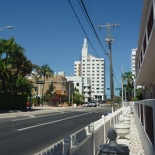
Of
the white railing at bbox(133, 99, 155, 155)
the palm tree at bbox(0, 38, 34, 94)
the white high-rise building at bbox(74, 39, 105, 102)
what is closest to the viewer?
the white railing at bbox(133, 99, 155, 155)

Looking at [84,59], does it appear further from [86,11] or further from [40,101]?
[86,11]

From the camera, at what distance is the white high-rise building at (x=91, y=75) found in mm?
130038

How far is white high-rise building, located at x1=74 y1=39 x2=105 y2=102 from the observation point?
13004cm

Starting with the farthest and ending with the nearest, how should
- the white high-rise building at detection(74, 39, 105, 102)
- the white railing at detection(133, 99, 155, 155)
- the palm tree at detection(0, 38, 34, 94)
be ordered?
the white high-rise building at detection(74, 39, 105, 102) < the palm tree at detection(0, 38, 34, 94) < the white railing at detection(133, 99, 155, 155)

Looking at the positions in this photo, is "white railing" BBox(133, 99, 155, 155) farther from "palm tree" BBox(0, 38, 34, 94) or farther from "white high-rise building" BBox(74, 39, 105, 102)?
"white high-rise building" BBox(74, 39, 105, 102)

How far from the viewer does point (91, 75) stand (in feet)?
490

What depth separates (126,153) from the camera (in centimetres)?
523

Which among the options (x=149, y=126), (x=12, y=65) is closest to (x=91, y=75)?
(x=12, y=65)

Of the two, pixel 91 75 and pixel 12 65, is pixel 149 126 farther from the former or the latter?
pixel 91 75

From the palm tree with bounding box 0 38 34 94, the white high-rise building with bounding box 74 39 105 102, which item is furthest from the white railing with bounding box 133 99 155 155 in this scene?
the white high-rise building with bounding box 74 39 105 102

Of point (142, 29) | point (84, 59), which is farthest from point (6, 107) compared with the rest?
point (84, 59)

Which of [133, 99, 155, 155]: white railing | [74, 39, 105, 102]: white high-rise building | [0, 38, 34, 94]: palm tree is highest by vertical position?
[74, 39, 105, 102]: white high-rise building

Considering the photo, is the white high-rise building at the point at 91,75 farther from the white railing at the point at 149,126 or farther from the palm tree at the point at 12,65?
the white railing at the point at 149,126

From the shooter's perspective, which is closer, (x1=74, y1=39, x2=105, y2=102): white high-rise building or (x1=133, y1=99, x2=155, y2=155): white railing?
(x1=133, y1=99, x2=155, y2=155): white railing
